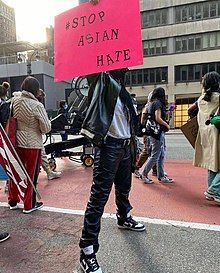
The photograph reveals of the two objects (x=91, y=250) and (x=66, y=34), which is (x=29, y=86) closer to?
(x=66, y=34)

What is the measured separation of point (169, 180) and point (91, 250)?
3.27 m

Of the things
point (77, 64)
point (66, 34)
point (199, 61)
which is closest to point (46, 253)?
point (77, 64)

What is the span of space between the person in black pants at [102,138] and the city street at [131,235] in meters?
0.29

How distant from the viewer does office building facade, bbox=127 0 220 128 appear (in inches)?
1254

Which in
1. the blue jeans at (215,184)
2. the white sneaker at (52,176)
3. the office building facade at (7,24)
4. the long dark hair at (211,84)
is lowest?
the white sneaker at (52,176)

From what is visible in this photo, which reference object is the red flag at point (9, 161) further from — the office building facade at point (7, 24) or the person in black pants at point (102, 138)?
the office building facade at point (7, 24)

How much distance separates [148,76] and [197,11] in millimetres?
8274

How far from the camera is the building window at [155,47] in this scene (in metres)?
33.8

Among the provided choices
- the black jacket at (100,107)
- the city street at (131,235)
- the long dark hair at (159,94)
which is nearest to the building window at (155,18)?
the long dark hair at (159,94)

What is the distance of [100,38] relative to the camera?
2.67 m

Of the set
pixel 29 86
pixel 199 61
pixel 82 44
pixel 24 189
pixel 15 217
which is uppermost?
pixel 199 61

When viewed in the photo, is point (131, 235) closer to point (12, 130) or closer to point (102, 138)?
point (102, 138)

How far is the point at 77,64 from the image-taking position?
2695 millimetres

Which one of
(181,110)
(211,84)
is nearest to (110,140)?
(211,84)
